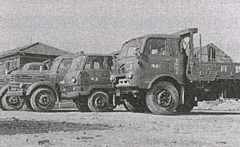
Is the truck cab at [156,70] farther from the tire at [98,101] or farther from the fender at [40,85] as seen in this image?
the fender at [40,85]

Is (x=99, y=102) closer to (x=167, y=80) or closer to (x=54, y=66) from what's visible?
(x=167, y=80)

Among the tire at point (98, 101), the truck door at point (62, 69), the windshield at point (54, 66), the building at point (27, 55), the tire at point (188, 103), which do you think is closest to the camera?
the tire at point (188, 103)

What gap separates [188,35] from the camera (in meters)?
11.7

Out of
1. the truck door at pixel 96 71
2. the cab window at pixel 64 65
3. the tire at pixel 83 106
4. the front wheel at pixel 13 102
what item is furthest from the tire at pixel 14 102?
the truck door at pixel 96 71

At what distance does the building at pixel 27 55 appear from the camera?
32.2 m

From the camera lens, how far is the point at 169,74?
441 inches

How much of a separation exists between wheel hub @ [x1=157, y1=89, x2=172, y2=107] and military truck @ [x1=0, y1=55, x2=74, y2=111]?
4.82 metres

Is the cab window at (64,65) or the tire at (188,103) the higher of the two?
the cab window at (64,65)

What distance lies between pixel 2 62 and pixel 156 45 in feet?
93.5

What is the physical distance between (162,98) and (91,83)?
328 cm

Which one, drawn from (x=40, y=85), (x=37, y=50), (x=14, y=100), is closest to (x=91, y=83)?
(x=40, y=85)

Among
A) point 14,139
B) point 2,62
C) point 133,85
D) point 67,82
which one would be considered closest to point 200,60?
point 133,85

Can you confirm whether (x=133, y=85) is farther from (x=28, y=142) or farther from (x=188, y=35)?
(x=28, y=142)

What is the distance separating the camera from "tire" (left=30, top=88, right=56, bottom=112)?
13688mm
